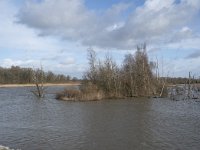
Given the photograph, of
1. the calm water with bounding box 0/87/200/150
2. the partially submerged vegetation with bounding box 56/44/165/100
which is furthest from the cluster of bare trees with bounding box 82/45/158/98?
the calm water with bounding box 0/87/200/150

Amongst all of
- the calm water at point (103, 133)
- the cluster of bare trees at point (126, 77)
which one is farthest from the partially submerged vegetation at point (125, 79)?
the calm water at point (103, 133)

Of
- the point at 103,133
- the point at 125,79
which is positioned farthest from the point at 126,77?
the point at 103,133

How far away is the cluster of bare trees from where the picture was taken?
203 ft

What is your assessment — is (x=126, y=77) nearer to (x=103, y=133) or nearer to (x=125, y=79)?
(x=125, y=79)

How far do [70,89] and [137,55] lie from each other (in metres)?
15.4

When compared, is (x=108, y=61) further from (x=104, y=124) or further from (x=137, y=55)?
(x=104, y=124)

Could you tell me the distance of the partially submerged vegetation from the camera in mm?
61250

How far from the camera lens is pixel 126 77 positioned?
64.3 metres

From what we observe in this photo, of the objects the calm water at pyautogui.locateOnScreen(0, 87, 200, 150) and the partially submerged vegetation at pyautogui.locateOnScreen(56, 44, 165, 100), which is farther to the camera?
the partially submerged vegetation at pyautogui.locateOnScreen(56, 44, 165, 100)

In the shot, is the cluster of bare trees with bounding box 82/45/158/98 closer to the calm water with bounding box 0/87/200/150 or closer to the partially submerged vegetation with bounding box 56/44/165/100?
the partially submerged vegetation with bounding box 56/44/165/100

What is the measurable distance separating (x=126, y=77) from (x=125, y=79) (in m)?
0.53

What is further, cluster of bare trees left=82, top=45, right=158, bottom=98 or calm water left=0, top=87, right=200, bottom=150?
cluster of bare trees left=82, top=45, right=158, bottom=98

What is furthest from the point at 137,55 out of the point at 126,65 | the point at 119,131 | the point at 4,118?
the point at 119,131

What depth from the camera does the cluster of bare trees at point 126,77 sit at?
62000 mm
